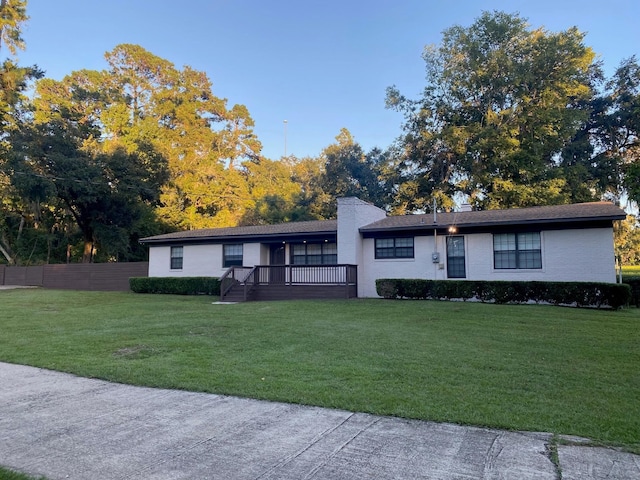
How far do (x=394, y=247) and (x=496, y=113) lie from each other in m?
16.0

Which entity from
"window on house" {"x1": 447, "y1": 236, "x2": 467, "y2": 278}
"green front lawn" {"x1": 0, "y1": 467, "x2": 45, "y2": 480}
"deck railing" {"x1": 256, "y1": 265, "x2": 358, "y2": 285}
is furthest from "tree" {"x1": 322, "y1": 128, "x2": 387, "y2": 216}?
"green front lawn" {"x1": 0, "y1": 467, "x2": 45, "y2": 480}

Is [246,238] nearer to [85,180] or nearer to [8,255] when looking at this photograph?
[85,180]

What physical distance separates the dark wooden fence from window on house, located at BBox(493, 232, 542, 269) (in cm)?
1731

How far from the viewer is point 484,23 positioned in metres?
28.9

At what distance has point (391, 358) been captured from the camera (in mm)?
6395

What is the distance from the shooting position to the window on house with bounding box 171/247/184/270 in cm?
2166

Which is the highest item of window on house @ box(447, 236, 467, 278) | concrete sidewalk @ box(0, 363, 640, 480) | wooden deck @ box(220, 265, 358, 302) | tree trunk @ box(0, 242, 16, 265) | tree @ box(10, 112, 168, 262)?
tree @ box(10, 112, 168, 262)

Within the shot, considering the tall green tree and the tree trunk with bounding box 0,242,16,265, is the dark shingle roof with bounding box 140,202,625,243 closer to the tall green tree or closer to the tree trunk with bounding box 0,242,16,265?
the tall green tree

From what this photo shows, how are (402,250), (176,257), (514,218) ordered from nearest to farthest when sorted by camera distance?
(514,218) < (402,250) < (176,257)

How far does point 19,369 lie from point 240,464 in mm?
4813

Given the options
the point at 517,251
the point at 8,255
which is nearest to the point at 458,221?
the point at 517,251

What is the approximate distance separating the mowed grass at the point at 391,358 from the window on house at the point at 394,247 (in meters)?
5.41

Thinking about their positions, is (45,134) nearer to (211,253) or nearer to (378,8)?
(211,253)

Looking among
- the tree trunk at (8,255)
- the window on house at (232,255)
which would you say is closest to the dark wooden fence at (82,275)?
the tree trunk at (8,255)
